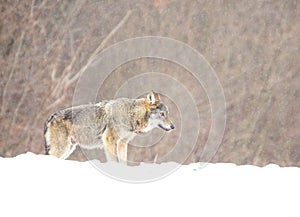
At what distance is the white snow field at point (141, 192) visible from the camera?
158 inches

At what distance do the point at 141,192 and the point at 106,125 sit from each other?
1328mm

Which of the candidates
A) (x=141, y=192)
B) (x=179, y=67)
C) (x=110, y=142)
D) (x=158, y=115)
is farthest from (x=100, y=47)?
(x=141, y=192)

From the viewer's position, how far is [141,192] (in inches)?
174

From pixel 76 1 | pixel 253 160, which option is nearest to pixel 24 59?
pixel 76 1

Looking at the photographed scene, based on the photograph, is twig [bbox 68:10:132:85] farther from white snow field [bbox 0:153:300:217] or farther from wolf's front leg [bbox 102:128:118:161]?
white snow field [bbox 0:153:300:217]

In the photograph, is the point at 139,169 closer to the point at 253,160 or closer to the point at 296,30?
the point at 253,160

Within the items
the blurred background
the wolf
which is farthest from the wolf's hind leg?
the blurred background

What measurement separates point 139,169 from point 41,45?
6957mm

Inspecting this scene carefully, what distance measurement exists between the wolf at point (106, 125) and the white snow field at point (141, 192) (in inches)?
24.8

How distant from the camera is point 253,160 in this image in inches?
441

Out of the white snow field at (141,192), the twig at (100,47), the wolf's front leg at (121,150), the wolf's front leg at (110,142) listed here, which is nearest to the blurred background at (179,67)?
the twig at (100,47)

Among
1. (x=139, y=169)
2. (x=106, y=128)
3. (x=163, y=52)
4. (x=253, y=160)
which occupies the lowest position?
(x=139, y=169)

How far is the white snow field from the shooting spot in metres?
4.01

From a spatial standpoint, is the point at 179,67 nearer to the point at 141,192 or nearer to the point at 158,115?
the point at 158,115
